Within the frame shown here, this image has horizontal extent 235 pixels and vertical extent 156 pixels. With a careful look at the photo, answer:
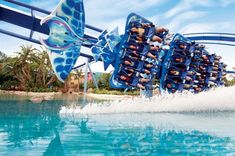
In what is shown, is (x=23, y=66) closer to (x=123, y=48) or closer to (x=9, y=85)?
(x=9, y=85)

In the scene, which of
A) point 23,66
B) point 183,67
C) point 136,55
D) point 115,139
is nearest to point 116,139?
point 115,139

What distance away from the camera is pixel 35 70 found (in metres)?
39.2

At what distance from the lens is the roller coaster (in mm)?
12266

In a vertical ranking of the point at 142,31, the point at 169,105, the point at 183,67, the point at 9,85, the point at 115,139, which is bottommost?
the point at 115,139

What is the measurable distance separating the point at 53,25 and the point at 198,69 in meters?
7.84

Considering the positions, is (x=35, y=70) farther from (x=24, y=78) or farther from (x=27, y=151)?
(x=27, y=151)

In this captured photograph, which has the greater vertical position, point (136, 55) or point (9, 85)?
point (136, 55)

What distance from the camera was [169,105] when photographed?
14.4 meters

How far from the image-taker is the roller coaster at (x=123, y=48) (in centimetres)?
1227

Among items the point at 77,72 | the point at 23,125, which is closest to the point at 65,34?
the point at 23,125

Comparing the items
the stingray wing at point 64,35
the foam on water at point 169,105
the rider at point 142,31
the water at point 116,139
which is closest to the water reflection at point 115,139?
the water at point 116,139

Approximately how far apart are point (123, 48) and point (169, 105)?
3.12 m

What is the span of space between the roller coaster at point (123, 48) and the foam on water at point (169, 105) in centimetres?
55

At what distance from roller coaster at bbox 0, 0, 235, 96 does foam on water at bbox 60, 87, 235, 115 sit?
0.55 meters
